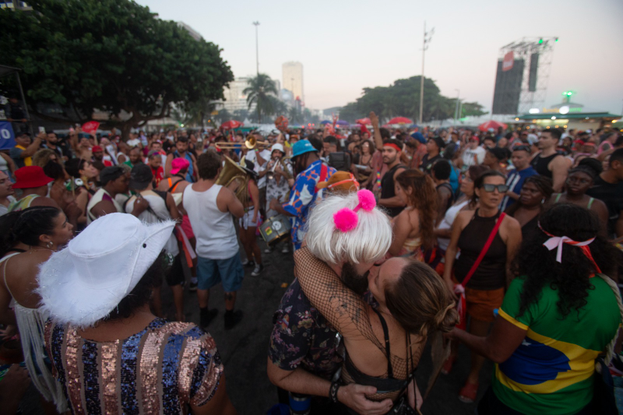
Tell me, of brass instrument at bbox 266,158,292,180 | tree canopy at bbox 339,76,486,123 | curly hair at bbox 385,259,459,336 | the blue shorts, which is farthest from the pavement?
tree canopy at bbox 339,76,486,123

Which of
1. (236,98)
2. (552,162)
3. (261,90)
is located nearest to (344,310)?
(552,162)

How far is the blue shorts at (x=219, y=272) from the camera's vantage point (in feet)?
11.0

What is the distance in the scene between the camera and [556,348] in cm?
149

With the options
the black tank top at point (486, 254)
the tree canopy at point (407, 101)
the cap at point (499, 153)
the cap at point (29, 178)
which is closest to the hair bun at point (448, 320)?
the black tank top at point (486, 254)

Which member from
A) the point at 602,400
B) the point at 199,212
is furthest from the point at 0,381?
the point at 602,400

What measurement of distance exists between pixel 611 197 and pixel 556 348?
2935 millimetres

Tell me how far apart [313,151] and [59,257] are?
9.65 ft

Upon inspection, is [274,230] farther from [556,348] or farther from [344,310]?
[556,348]

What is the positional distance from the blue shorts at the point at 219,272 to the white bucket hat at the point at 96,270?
2176mm

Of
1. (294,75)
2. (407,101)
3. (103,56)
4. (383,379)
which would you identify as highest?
(294,75)

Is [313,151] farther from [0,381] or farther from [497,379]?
[0,381]

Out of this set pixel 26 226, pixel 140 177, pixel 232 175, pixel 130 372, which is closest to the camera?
pixel 130 372

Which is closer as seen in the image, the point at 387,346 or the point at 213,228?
the point at 387,346

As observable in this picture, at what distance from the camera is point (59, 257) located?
121 cm
